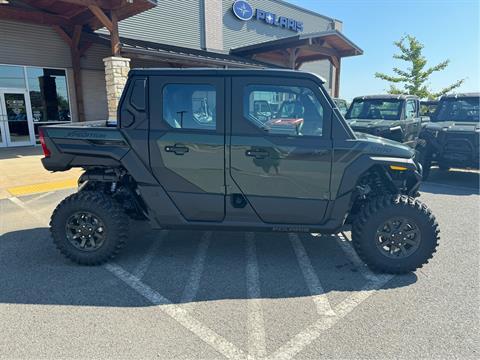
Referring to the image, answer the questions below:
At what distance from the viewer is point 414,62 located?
75.4ft

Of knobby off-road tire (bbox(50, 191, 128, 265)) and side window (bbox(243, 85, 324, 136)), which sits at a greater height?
side window (bbox(243, 85, 324, 136))

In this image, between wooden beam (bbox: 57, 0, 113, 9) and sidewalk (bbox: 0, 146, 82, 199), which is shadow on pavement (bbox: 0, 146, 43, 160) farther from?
wooden beam (bbox: 57, 0, 113, 9)

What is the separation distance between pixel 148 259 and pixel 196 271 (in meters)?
0.65

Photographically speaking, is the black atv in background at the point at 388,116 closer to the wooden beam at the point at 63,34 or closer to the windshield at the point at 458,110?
the windshield at the point at 458,110

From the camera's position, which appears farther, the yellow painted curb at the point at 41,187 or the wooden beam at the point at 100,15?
the wooden beam at the point at 100,15

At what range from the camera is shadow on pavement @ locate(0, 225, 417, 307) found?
3.08m

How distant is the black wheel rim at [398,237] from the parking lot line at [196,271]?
1843mm

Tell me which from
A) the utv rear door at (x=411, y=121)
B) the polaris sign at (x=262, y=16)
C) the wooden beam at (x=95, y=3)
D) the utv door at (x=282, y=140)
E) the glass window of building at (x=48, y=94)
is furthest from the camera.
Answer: the polaris sign at (x=262, y=16)

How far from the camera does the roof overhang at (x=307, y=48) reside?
1698 cm

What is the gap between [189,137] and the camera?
3.36 meters

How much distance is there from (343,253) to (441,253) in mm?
1145

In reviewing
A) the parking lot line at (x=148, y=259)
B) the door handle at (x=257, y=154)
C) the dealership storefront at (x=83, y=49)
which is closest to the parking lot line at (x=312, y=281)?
the door handle at (x=257, y=154)

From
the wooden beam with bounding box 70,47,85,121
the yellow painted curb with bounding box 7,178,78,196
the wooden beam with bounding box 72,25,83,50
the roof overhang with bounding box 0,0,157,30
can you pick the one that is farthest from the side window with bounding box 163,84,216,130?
the wooden beam with bounding box 70,47,85,121

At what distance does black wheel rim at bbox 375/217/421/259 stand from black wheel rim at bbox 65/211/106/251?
2893 mm
